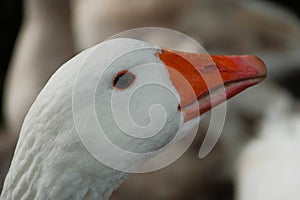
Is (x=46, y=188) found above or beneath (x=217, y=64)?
beneath

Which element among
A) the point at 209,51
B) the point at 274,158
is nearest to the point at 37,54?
the point at 209,51

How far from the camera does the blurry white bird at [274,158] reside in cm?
279

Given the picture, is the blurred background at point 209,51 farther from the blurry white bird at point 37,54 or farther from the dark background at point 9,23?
the dark background at point 9,23

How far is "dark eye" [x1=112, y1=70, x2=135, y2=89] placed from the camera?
4.52 ft

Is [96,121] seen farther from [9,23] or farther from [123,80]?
[9,23]

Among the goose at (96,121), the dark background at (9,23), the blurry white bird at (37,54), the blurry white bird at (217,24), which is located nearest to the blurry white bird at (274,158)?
the blurry white bird at (217,24)

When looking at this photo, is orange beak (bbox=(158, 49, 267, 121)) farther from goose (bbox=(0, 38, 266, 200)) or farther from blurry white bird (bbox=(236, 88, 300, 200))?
blurry white bird (bbox=(236, 88, 300, 200))

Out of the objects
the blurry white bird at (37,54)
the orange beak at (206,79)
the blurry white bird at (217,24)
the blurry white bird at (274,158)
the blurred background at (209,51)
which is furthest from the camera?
the blurry white bird at (37,54)

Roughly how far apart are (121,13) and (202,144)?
0.82m

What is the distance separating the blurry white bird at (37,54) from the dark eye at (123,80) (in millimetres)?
2450

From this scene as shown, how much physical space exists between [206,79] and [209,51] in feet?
6.52

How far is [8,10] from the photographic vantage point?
213 inches

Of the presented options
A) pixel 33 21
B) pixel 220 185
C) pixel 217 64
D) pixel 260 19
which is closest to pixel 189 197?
pixel 220 185

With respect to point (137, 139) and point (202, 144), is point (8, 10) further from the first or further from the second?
point (137, 139)
